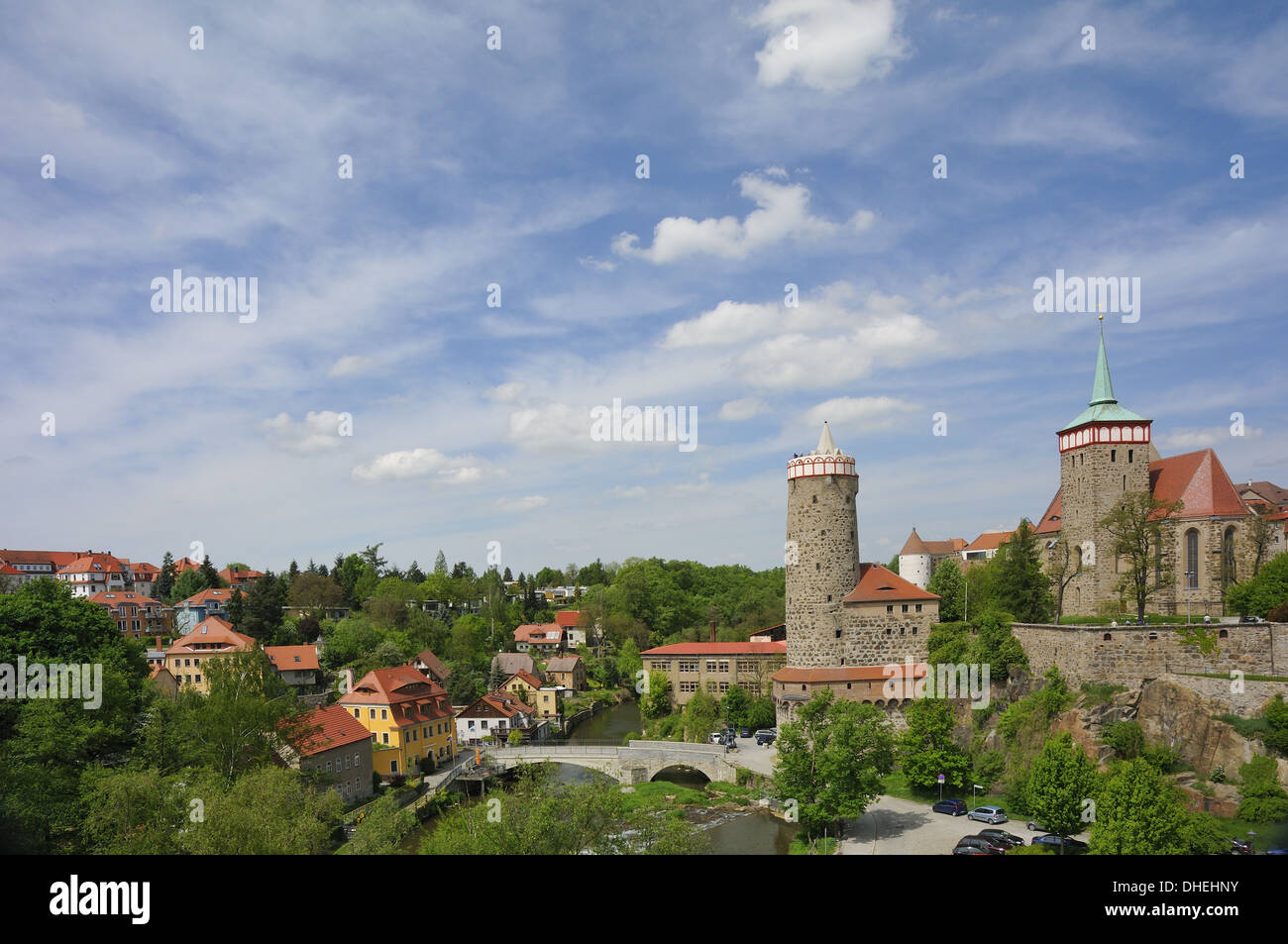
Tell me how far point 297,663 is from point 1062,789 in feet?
161

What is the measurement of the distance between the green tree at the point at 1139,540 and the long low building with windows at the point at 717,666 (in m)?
20.8

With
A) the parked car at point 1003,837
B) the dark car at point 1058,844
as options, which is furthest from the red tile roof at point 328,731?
the dark car at point 1058,844

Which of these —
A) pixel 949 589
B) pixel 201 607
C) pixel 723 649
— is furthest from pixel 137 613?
pixel 949 589

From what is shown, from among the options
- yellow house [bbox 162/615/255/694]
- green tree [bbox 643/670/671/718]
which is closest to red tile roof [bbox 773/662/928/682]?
green tree [bbox 643/670/671/718]

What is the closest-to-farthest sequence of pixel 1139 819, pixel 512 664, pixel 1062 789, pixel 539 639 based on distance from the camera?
pixel 1139 819 < pixel 1062 789 < pixel 512 664 < pixel 539 639

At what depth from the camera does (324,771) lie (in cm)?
3108

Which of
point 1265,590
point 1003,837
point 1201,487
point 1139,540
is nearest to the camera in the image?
point 1003,837

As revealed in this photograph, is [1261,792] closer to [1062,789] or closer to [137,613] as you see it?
[1062,789]

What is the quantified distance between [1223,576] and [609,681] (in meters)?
48.6

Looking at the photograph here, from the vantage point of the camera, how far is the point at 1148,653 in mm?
30281

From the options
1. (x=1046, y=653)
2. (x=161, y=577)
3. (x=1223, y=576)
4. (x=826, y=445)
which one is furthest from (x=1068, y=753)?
(x=161, y=577)

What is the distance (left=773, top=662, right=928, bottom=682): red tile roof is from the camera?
40.1m

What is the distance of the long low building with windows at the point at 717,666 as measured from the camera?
167 ft
